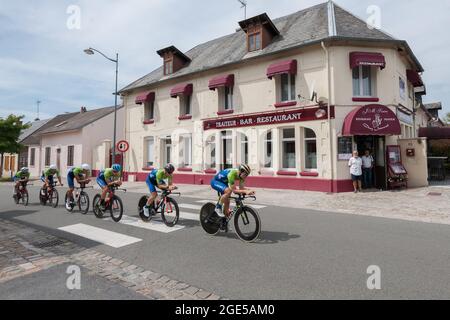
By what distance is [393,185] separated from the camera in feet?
43.9

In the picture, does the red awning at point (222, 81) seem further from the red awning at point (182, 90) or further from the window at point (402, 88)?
the window at point (402, 88)

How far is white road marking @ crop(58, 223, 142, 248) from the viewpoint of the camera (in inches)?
239

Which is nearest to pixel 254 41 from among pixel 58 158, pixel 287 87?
Result: pixel 287 87

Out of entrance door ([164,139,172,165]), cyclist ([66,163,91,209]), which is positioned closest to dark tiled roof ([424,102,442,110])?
entrance door ([164,139,172,165])

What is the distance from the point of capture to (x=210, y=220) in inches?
254

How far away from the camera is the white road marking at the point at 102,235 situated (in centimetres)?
606

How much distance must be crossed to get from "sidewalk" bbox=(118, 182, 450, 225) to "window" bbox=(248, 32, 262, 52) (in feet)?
26.0

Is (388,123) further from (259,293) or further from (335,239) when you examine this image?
(259,293)

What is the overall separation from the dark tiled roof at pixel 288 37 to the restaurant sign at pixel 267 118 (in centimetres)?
302

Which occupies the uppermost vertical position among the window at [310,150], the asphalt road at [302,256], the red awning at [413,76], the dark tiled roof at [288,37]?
the dark tiled roof at [288,37]

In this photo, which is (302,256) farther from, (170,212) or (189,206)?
(189,206)

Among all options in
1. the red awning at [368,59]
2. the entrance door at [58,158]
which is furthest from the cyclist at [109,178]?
the entrance door at [58,158]
